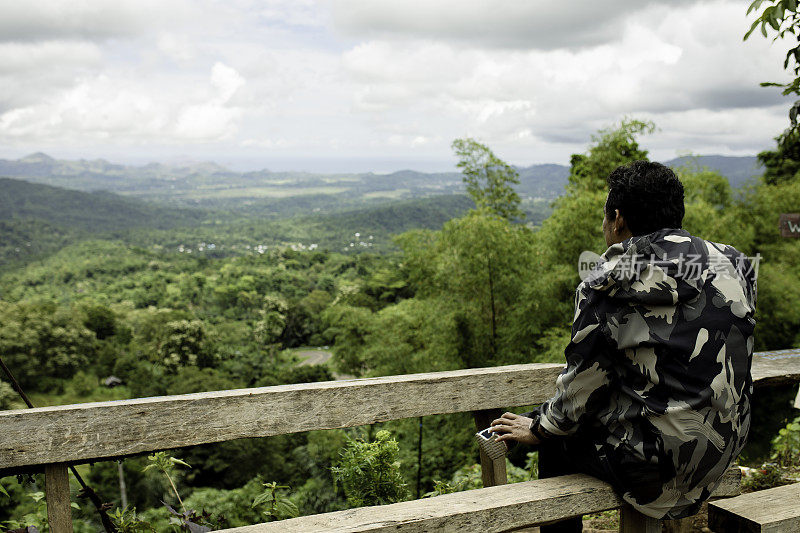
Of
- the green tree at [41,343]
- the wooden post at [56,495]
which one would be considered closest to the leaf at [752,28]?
the wooden post at [56,495]

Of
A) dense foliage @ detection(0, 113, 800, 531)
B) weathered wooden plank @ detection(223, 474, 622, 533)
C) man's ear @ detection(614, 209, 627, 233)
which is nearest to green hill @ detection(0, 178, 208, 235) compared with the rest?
dense foliage @ detection(0, 113, 800, 531)

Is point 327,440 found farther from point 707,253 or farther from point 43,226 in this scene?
point 43,226

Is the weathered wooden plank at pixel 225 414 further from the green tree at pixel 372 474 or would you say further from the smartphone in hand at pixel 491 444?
the green tree at pixel 372 474

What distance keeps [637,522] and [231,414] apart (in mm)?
1180

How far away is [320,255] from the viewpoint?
8850 centimetres

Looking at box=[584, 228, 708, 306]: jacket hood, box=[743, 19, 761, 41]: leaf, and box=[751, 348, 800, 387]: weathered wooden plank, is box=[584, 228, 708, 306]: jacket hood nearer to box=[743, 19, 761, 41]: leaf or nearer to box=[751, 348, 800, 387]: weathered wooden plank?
box=[743, 19, 761, 41]: leaf

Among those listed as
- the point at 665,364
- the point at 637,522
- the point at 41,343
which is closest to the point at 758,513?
the point at 637,522

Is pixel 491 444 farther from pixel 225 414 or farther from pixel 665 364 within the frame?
pixel 225 414

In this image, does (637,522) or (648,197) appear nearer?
(648,197)

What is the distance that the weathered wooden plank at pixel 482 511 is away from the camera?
52.1 inches

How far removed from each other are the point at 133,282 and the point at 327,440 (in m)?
68.6

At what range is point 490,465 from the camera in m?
1.87

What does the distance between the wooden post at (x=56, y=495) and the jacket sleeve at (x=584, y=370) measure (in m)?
1.31

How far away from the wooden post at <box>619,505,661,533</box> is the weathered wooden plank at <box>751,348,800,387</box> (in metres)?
0.99
